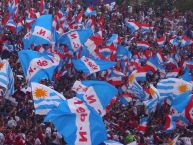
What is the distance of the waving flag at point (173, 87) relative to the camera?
1659 cm

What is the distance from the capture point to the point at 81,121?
1138 cm

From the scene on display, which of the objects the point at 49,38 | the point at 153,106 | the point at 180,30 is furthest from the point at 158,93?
the point at 180,30

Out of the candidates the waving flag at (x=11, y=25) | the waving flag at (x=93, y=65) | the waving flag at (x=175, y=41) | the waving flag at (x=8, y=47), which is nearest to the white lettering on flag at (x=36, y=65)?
the waving flag at (x=93, y=65)

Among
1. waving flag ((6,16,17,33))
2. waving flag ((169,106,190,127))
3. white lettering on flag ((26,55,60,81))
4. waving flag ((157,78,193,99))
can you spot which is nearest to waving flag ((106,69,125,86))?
waving flag ((157,78,193,99))

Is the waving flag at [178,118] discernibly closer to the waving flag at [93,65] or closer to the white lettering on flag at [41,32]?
the waving flag at [93,65]

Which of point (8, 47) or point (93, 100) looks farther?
point (8, 47)

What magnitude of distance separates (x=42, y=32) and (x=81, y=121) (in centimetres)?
705

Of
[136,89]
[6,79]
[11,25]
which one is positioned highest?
[11,25]

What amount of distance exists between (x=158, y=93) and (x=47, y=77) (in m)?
3.33

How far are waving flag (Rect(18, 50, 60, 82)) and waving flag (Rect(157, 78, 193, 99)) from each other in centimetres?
341

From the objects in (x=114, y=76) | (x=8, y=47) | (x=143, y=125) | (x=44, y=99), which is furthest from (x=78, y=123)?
(x=8, y=47)

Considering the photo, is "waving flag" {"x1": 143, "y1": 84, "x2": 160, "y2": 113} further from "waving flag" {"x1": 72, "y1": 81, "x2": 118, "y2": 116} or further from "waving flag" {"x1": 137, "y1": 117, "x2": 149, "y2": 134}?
"waving flag" {"x1": 72, "y1": 81, "x2": 118, "y2": 116}

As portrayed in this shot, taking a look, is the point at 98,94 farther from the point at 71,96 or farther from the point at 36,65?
the point at 71,96

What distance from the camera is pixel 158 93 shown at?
16.6m
